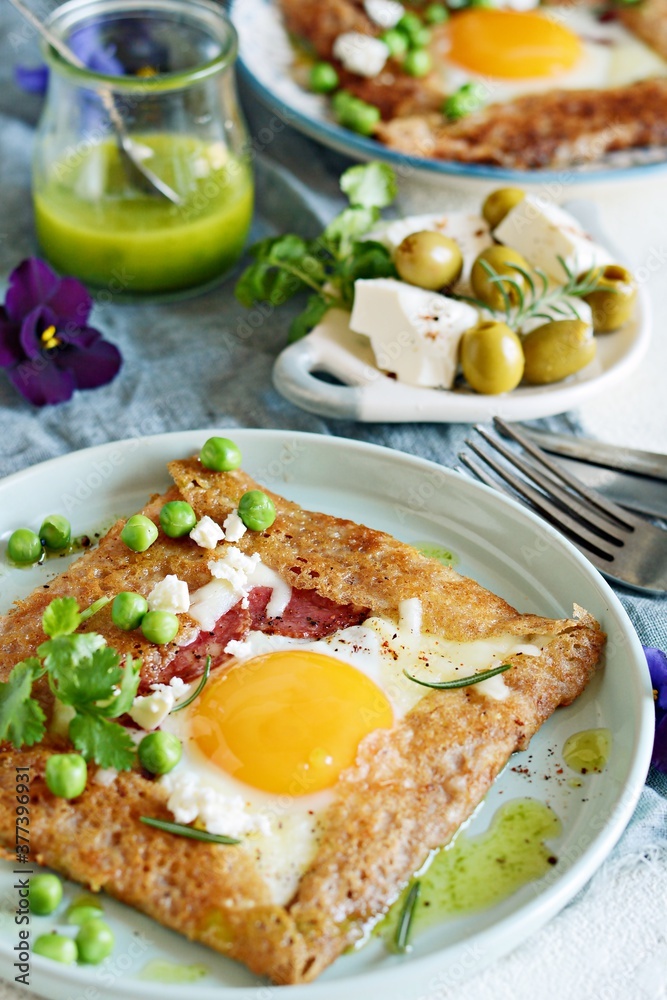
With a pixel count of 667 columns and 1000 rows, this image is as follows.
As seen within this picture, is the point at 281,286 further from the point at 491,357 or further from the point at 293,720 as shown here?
the point at 293,720

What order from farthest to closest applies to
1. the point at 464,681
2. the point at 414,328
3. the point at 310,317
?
the point at 310,317 < the point at 414,328 < the point at 464,681

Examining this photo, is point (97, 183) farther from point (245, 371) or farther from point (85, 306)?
point (245, 371)

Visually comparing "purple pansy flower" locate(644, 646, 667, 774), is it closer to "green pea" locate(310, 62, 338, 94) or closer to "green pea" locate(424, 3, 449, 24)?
"green pea" locate(310, 62, 338, 94)

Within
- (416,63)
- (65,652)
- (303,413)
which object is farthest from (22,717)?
(416,63)

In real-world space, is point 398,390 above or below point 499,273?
below

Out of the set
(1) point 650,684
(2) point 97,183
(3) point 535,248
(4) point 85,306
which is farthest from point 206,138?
(1) point 650,684

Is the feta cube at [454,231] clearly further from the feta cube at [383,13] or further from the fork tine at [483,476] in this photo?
the feta cube at [383,13]

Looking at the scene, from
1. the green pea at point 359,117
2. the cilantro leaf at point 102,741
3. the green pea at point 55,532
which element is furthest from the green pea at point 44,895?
the green pea at point 359,117

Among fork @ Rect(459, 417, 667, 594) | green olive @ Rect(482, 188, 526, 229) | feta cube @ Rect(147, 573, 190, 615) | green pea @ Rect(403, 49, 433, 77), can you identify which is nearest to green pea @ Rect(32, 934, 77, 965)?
feta cube @ Rect(147, 573, 190, 615)
